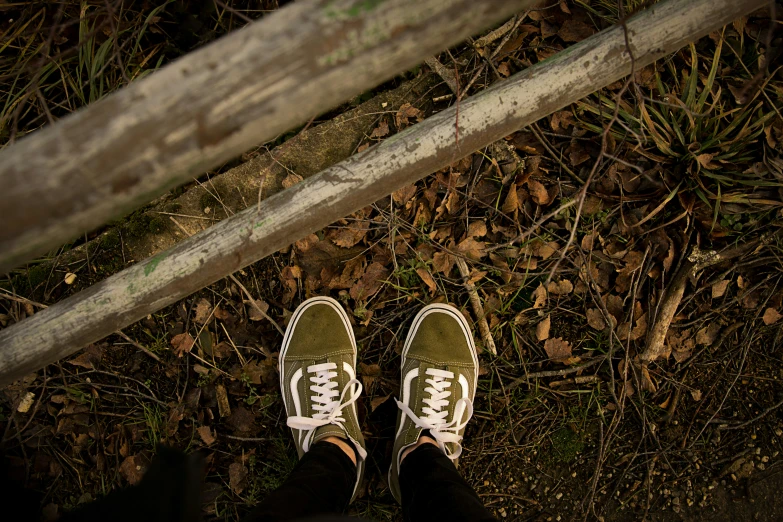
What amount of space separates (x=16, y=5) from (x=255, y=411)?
248 cm

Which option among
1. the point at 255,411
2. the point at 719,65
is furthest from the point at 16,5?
the point at 719,65

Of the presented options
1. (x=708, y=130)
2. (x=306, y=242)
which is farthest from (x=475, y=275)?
(x=708, y=130)

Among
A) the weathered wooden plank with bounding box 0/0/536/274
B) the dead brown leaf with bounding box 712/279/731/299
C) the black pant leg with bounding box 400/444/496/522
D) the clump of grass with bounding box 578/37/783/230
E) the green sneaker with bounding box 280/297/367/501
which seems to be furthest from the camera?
the green sneaker with bounding box 280/297/367/501

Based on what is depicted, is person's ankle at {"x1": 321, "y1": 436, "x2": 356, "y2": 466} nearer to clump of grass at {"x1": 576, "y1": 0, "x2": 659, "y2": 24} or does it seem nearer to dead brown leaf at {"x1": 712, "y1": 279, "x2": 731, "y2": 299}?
dead brown leaf at {"x1": 712, "y1": 279, "x2": 731, "y2": 299}

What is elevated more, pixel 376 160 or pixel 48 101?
pixel 48 101

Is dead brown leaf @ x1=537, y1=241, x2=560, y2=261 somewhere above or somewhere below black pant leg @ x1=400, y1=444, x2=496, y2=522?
above

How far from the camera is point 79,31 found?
2361mm

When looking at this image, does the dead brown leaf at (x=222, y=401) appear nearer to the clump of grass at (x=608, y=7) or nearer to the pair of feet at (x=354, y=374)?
the pair of feet at (x=354, y=374)

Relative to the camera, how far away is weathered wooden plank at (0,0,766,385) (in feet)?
5.10

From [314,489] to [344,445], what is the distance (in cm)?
40

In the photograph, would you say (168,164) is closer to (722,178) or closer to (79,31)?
(79,31)

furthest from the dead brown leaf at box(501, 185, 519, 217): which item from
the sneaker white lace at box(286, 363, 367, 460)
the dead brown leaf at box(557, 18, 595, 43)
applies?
the sneaker white lace at box(286, 363, 367, 460)

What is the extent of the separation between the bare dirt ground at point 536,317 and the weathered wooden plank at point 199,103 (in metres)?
1.17

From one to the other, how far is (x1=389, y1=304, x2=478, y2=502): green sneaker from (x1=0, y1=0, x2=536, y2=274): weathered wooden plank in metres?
1.45
